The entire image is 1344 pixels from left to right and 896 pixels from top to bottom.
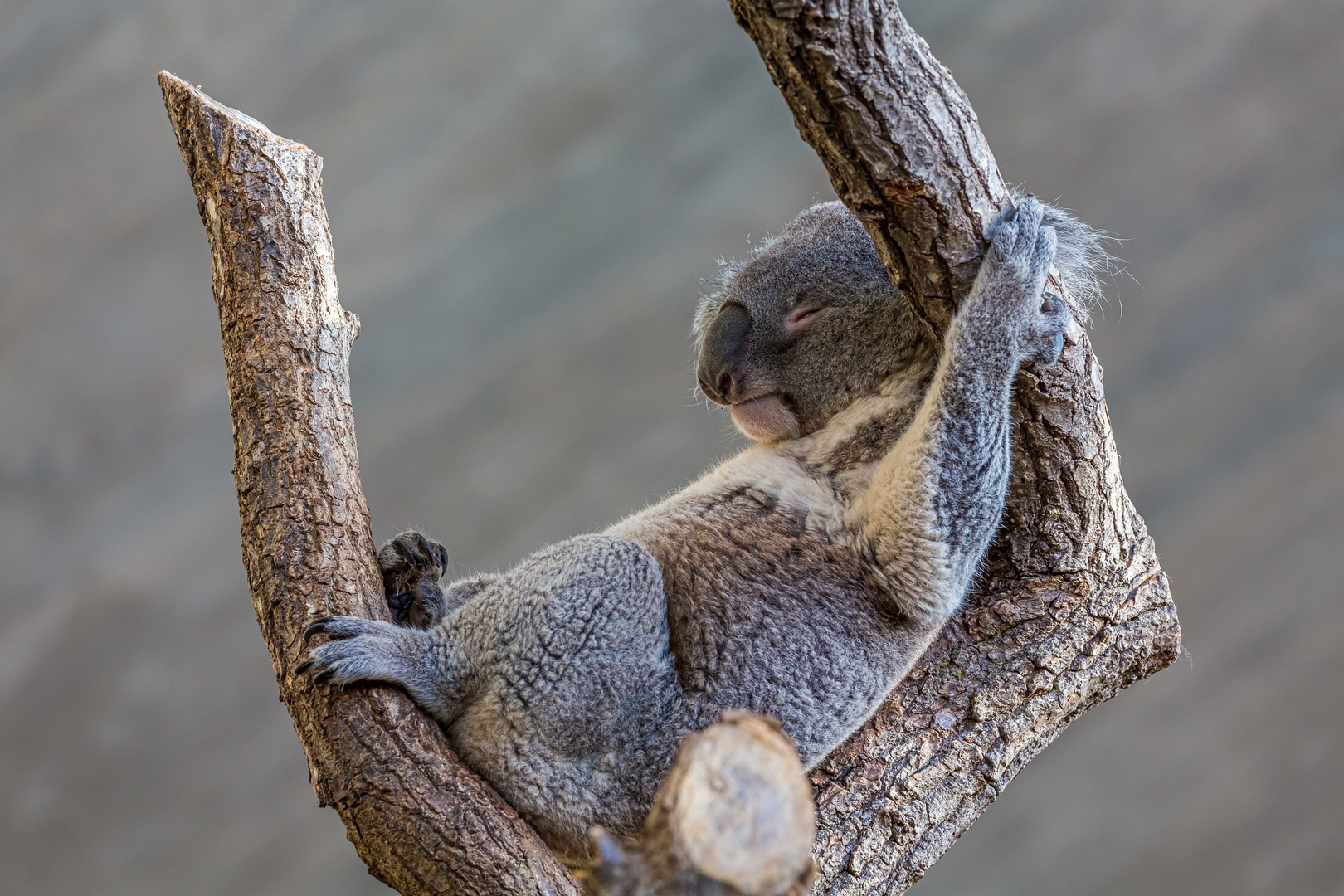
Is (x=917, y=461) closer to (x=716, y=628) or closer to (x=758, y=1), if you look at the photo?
(x=716, y=628)

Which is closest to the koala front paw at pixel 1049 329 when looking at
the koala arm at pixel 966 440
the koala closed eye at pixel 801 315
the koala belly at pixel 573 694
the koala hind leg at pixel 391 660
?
the koala arm at pixel 966 440

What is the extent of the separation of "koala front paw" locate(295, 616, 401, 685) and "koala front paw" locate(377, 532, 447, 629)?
0.37 m

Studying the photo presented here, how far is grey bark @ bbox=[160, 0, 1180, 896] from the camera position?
6.28 ft

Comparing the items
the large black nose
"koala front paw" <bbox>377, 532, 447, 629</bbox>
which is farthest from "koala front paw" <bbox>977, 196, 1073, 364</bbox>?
"koala front paw" <bbox>377, 532, 447, 629</bbox>

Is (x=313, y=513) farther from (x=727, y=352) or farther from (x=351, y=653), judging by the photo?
(x=727, y=352)

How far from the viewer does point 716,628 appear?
7.38 ft

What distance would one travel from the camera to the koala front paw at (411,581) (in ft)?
7.98

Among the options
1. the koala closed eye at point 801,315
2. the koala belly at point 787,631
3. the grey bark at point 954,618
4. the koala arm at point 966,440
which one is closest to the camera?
the grey bark at point 954,618

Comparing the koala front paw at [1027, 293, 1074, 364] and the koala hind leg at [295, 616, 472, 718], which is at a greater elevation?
the koala hind leg at [295, 616, 472, 718]

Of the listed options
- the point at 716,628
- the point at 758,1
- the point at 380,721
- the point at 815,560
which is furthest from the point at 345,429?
the point at 758,1

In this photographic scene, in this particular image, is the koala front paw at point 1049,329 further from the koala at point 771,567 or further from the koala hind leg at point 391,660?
the koala hind leg at point 391,660

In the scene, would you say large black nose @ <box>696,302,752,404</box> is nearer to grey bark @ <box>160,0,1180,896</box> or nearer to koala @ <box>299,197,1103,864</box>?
koala @ <box>299,197,1103,864</box>

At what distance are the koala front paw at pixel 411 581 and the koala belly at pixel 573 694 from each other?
0.27m

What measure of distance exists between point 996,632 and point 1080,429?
58 cm
